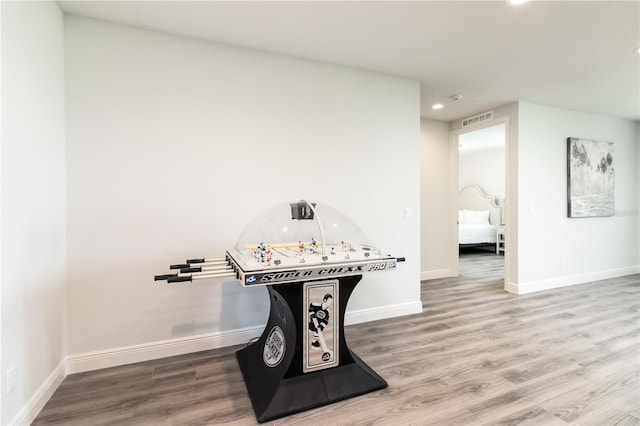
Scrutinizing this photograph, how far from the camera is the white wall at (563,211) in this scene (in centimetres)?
415

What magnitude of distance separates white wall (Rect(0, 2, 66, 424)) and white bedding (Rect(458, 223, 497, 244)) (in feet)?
23.2

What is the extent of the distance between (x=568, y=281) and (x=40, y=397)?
5.90 m

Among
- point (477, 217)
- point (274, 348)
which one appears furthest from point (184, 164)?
point (477, 217)

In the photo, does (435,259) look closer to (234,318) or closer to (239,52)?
(234,318)

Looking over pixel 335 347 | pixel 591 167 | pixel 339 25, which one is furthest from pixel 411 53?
pixel 591 167

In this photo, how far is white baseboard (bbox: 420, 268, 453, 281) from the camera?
15.8 ft

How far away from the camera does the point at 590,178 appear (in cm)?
468

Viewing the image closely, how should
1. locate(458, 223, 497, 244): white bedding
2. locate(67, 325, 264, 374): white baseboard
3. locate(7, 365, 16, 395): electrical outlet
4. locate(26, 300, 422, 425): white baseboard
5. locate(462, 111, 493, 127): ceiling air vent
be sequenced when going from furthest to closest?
locate(458, 223, 497, 244): white bedding, locate(462, 111, 493, 127): ceiling air vent, locate(67, 325, 264, 374): white baseboard, locate(26, 300, 422, 425): white baseboard, locate(7, 365, 16, 395): electrical outlet

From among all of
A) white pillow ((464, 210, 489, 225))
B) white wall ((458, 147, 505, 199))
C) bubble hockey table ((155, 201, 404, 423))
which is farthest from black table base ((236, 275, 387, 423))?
white wall ((458, 147, 505, 199))

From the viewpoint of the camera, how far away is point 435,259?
16.1 feet

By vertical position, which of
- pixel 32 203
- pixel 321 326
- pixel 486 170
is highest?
pixel 486 170

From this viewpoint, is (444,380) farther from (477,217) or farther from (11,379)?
(477,217)

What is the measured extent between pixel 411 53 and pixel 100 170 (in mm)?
2667

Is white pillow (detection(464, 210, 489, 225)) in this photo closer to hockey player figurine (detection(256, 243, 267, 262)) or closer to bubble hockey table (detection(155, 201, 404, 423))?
bubble hockey table (detection(155, 201, 404, 423))
